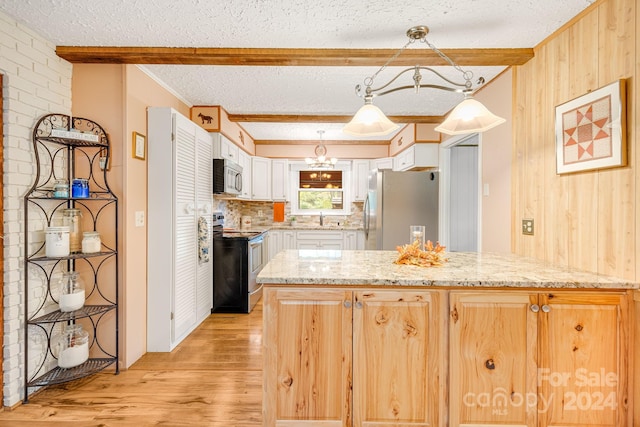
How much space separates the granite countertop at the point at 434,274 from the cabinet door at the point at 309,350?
0.09 m

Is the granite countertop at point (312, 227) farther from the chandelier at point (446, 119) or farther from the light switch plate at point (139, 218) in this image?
the chandelier at point (446, 119)

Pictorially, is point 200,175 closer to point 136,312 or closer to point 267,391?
point 136,312

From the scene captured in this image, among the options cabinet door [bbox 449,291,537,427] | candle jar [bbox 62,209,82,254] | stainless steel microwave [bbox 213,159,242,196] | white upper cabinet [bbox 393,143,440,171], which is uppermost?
white upper cabinet [bbox 393,143,440,171]

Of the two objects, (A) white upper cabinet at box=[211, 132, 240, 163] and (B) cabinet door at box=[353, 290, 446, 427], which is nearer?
(B) cabinet door at box=[353, 290, 446, 427]

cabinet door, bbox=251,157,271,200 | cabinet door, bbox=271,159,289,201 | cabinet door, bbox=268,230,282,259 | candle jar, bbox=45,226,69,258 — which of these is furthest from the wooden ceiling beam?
candle jar, bbox=45,226,69,258

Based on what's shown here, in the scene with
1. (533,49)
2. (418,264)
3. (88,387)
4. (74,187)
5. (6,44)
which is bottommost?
(88,387)

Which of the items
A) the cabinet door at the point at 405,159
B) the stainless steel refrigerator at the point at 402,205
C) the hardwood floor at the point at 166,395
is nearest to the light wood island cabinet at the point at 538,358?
the hardwood floor at the point at 166,395

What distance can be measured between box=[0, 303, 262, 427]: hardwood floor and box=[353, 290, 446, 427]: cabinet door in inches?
29.9

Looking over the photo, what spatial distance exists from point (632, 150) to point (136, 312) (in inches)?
135

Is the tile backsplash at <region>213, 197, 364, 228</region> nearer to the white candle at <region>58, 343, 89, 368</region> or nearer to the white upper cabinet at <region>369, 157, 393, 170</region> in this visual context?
the white upper cabinet at <region>369, 157, 393, 170</region>

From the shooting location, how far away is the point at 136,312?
2.52 meters

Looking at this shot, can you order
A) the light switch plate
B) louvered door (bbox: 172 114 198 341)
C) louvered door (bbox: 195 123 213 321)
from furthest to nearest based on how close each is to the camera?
louvered door (bbox: 195 123 213 321) < louvered door (bbox: 172 114 198 341) < the light switch plate

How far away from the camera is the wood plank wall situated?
5.10ft

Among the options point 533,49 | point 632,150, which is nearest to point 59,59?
point 533,49
